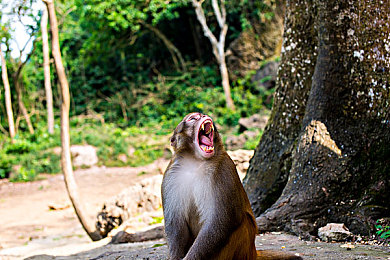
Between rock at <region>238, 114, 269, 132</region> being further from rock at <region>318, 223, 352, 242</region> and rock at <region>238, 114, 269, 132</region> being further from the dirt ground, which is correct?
rock at <region>318, 223, 352, 242</region>

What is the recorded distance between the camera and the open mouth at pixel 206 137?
7.68ft

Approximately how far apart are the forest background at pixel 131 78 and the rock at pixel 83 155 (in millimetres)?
241

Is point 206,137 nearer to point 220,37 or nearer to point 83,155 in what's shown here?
point 83,155

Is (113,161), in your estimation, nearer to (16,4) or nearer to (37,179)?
(37,179)

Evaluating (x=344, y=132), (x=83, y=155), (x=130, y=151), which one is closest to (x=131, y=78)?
(x=130, y=151)

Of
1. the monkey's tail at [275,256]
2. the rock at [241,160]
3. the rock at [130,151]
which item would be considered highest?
the monkey's tail at [275,256]

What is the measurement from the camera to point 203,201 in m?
2.36

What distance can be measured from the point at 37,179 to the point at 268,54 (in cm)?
1115

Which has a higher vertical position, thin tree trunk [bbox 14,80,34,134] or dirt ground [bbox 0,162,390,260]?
thin tree trunk [bbox 14,80,34,134]

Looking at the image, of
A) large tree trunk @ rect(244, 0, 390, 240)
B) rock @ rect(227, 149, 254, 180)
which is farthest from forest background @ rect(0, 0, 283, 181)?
large tree trunk @ rect(244, 0, 390, 240)

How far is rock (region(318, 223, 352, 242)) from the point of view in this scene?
3373 mm

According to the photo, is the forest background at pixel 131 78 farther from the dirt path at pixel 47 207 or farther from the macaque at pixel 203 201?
the macaque at pixel 203 201

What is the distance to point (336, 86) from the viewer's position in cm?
375

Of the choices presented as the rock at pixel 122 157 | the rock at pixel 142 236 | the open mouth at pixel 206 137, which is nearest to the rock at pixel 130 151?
the rock at pixel 122 157
